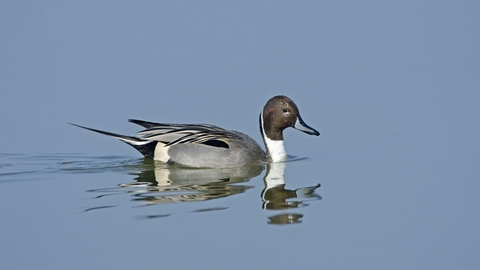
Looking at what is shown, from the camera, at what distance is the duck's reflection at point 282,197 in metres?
7.82

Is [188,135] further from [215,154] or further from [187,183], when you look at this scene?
[187,183]

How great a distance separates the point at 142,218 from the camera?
25.4ft

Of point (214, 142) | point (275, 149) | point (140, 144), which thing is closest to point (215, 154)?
point (214, 142)

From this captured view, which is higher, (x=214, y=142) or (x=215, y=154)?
(x=214, y=142)

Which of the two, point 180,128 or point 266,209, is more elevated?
point 180,128

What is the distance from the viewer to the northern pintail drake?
10578 mm

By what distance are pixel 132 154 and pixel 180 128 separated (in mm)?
899

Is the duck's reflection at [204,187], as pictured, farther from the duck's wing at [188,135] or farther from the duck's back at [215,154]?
the duck's wing at [188,135]

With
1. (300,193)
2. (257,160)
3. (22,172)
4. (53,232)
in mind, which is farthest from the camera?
(257,160)

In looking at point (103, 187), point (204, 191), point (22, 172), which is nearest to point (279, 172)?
point (204, 191)

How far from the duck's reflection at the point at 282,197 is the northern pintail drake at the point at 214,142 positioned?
82cm

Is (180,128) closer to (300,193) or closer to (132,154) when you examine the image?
(132,154)

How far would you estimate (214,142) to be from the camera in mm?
10641

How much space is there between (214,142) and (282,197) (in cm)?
217
